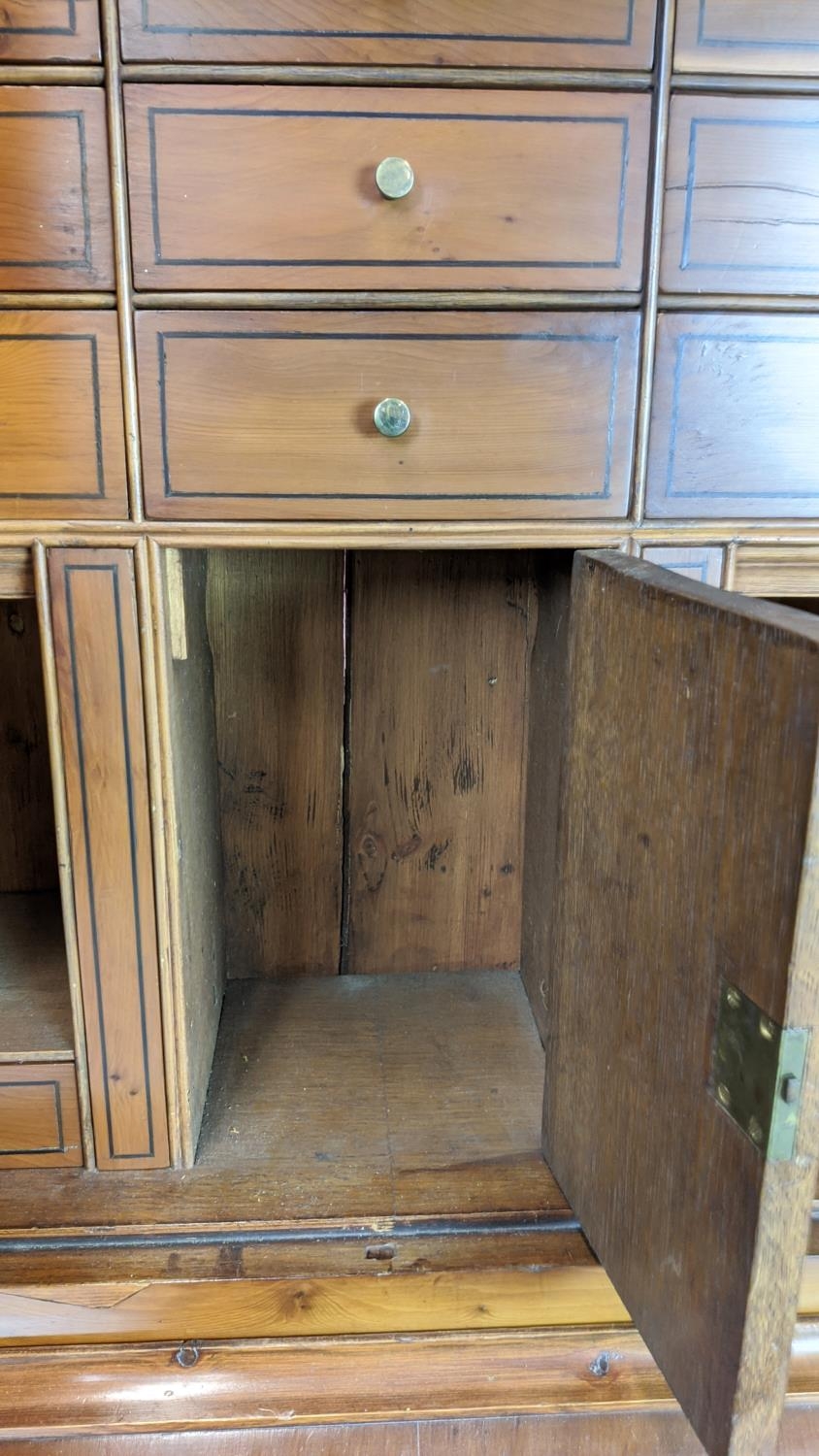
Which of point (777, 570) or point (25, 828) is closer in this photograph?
point (777, 570)

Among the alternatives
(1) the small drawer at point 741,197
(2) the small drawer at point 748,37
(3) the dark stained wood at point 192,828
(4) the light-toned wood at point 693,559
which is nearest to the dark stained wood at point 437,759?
(3) the dark stained wood at point 192,828

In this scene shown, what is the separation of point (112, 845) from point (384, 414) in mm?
468

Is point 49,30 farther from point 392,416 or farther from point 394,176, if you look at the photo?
point 392,416

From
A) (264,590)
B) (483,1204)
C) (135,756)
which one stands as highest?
(264,590)

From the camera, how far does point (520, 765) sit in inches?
55.1

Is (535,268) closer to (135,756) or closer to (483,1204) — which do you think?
(135,756)

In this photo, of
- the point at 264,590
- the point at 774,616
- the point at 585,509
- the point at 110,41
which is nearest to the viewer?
the point at 774,616

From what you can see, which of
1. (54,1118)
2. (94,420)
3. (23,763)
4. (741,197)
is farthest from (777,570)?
(23,763)

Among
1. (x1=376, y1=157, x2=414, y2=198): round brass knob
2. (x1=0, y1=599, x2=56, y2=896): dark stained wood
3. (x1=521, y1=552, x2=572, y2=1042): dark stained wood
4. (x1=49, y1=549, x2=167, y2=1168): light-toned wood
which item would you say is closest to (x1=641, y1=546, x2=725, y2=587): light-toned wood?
(x1=521, y1=552, x2=572, y2=1042): dark stained wood

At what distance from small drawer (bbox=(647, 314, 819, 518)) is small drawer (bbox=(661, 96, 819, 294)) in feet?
0.12

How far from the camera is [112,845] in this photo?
3.15 ft

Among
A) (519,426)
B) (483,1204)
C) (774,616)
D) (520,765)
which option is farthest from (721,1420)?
(520,765)

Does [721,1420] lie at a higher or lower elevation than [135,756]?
lower

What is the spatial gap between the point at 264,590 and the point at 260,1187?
27.6 inches
